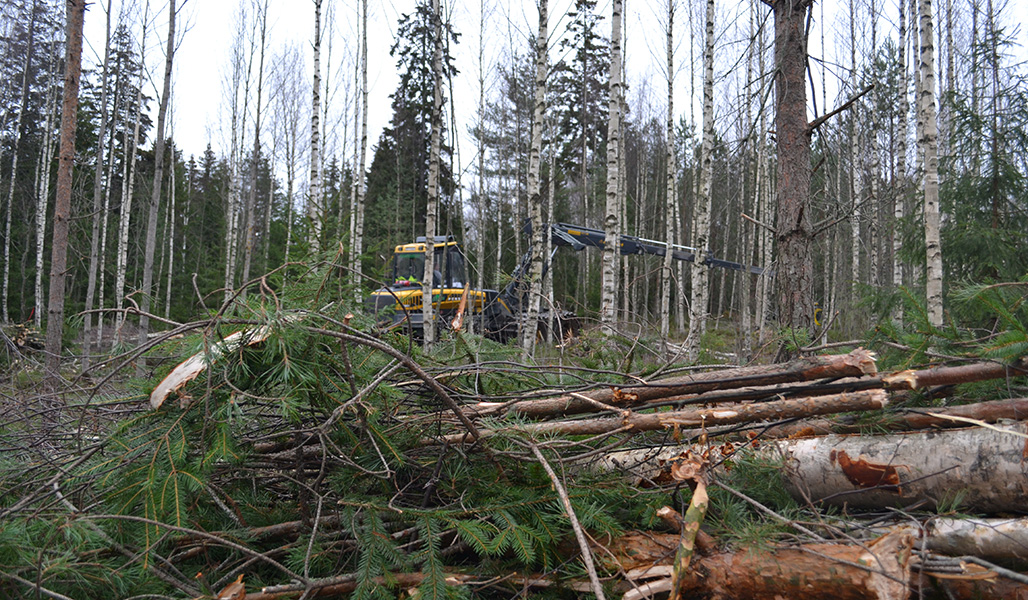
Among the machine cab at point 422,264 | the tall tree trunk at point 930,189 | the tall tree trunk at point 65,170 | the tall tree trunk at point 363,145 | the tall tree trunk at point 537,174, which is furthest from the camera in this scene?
the machine cab at point 422,264

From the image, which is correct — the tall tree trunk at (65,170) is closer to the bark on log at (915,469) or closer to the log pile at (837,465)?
the log pile at (837,465)

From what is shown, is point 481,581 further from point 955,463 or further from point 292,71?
point 292,71

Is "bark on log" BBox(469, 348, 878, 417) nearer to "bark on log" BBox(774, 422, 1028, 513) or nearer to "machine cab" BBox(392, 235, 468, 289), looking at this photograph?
"bark on log" BBox(774, 422, 1028, 513)

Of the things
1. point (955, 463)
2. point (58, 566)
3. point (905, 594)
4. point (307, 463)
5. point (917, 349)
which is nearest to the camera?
point (905, 594)

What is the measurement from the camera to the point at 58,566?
6.08 feet

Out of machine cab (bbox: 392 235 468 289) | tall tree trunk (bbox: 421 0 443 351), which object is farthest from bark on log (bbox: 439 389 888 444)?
machine cab (bbox: 392 235 468 289)

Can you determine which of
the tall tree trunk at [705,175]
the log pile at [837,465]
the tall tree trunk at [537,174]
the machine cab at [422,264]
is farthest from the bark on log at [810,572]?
the machine cab at [422,264]

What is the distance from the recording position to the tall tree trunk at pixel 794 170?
4.28 metres

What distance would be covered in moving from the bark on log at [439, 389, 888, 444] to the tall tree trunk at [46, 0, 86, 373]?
16.3ft

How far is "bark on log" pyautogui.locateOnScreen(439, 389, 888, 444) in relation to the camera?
93.0 inches

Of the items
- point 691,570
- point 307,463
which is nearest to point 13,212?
point 307,463

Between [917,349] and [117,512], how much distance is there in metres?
3.39

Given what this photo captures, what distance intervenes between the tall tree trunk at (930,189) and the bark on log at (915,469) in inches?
187

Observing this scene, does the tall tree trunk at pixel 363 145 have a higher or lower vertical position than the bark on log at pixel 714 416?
higher
